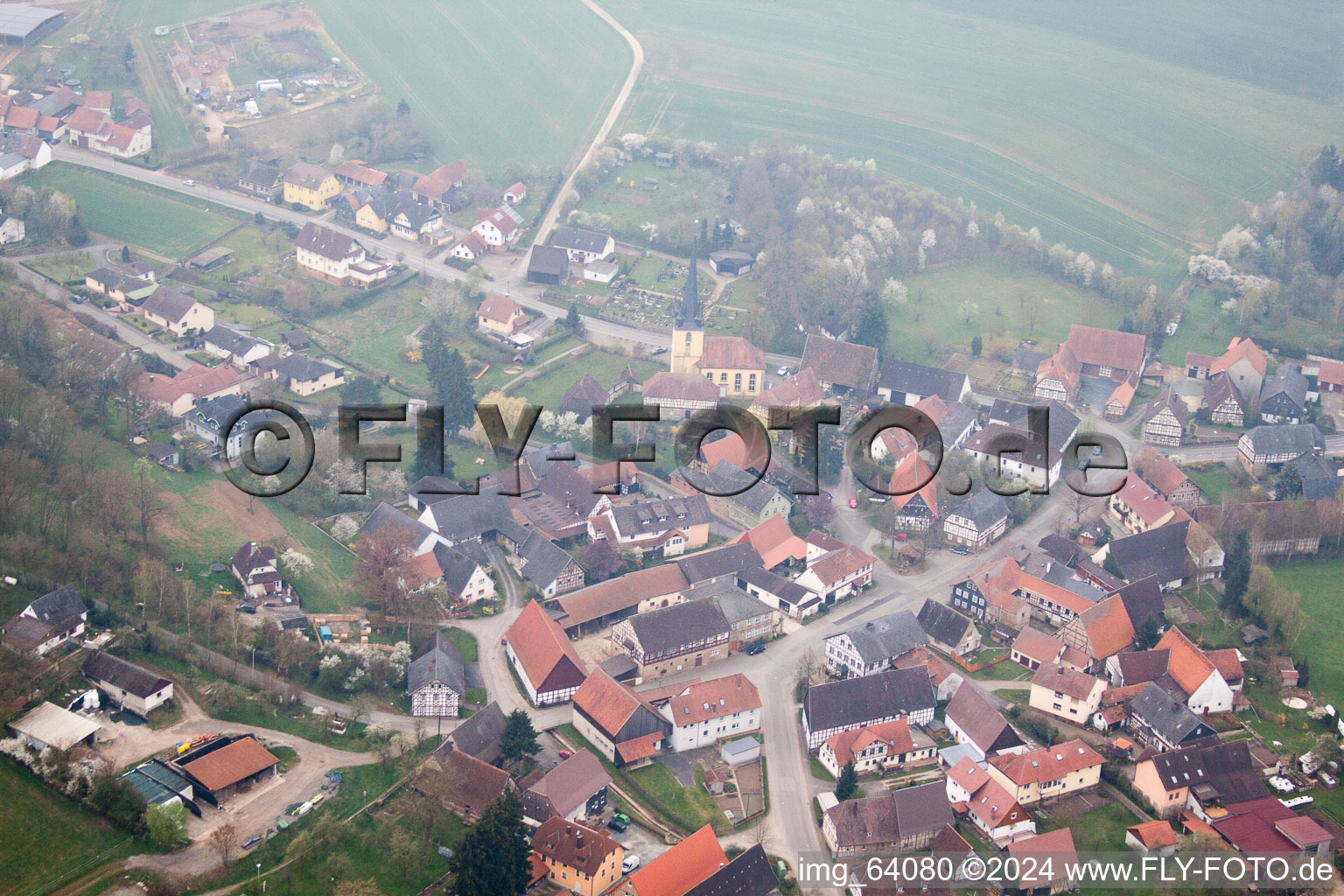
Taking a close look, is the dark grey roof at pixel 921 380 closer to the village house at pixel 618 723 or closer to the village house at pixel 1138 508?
the village house at pixel 1138 508

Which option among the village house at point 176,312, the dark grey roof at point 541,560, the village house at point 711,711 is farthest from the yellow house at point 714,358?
the village house at point 176,312

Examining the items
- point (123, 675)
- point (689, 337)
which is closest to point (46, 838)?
point (123, 675)

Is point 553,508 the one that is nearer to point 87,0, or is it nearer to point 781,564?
point 781,564

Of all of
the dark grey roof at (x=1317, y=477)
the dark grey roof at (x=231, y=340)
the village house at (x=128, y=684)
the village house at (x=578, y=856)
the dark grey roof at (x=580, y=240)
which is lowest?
the village house at (x=578, y=856)

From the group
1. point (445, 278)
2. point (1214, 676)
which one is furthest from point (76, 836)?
point (445, 278)

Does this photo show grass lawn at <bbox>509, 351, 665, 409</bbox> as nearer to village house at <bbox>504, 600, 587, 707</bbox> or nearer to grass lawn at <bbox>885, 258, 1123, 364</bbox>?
grass lawn at <bbox>885, 258, 1123, 364</bbox>

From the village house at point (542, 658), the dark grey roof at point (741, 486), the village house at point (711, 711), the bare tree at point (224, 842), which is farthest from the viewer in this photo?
the dark grey roof at point (741, 486)
